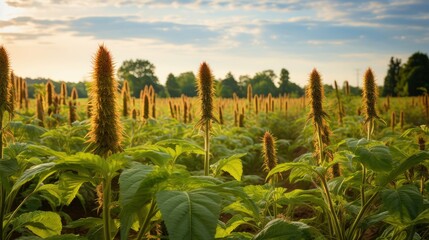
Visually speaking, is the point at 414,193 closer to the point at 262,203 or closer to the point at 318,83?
the point at 262,203

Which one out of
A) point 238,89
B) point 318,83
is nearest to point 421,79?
point 238,89

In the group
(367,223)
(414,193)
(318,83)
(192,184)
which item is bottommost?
(367,223)

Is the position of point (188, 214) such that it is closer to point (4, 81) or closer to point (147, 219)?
point (147, 219)

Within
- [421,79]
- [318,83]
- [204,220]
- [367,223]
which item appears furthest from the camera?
[421,79]

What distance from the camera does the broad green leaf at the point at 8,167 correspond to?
240 centimetres

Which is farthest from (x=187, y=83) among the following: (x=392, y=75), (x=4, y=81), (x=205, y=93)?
(x=4, y=81)

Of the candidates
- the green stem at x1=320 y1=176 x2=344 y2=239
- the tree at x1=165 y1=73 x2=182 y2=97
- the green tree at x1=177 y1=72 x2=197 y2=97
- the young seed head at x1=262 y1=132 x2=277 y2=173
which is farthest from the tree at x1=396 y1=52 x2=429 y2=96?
the green stem at x1=320 y1=176 x2=344 y2=239

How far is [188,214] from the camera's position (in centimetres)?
173

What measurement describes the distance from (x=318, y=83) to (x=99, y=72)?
8.60 ft

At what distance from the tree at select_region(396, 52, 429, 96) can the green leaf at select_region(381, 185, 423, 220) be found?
2296 inches

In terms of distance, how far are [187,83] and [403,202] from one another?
70.2 m

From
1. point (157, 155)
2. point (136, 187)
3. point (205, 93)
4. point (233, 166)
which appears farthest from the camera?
point (205, 93)

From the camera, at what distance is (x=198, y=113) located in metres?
3.97

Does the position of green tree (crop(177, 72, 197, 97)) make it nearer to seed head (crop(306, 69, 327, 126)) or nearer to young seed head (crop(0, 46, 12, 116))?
seed head (crop(306, 69, 327, 126))
